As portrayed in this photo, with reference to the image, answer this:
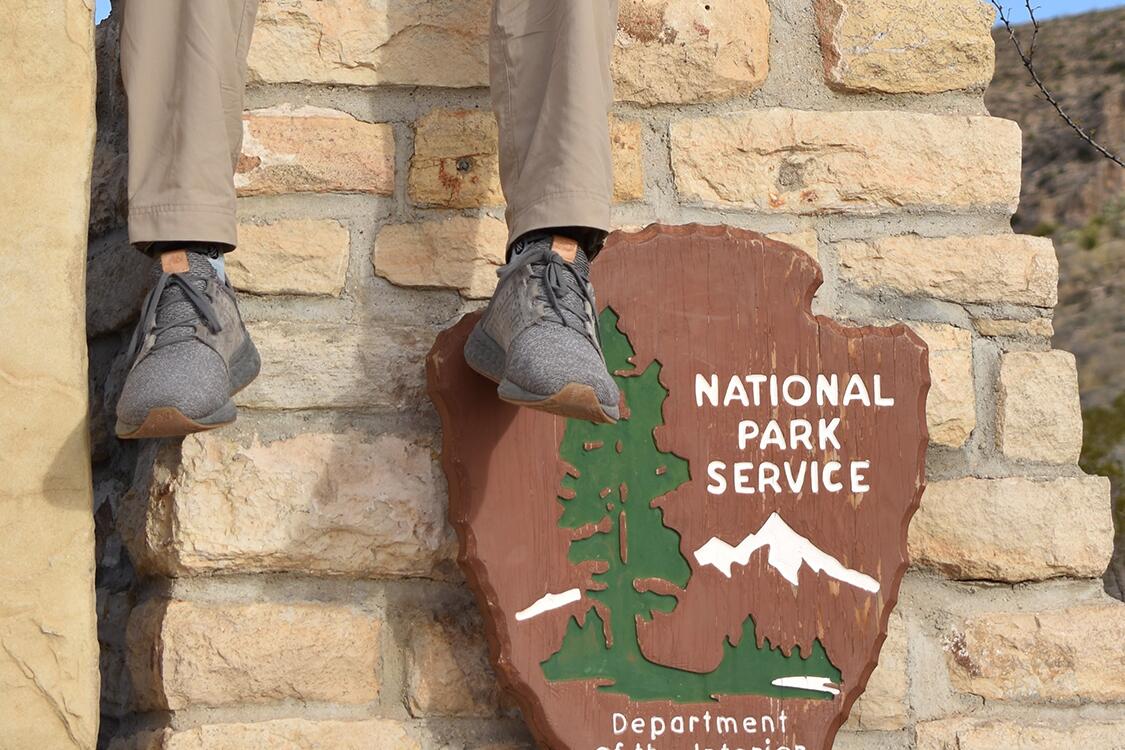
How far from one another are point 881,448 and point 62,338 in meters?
1.16

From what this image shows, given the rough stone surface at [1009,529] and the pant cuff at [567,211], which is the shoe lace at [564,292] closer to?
the pant cuff at [567,211]

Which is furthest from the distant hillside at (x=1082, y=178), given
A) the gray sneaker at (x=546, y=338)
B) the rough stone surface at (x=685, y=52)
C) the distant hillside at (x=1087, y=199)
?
the gray sneaker at (x=546, y=338)

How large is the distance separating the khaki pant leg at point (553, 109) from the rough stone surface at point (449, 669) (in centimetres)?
55

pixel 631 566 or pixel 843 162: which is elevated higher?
pixel 843 162

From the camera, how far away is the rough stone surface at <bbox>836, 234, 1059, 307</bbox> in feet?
6.96

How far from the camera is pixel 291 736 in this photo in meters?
1.85

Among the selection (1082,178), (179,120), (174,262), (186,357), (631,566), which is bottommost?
(631,566)

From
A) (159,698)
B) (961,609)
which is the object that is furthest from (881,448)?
(159,698)

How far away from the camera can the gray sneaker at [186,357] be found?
160 centimetres

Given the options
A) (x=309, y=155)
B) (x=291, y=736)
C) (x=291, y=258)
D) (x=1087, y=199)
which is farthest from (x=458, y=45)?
(x=1087, y=199)

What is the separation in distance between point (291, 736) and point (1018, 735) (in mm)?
1040

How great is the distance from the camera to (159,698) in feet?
6.16

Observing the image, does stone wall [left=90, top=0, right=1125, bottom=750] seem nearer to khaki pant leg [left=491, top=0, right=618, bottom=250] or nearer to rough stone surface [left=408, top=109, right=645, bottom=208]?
rough stone surface [left=408, top=109, right=645, bottom=208]

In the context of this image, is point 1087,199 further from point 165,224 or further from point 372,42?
point 165,224
